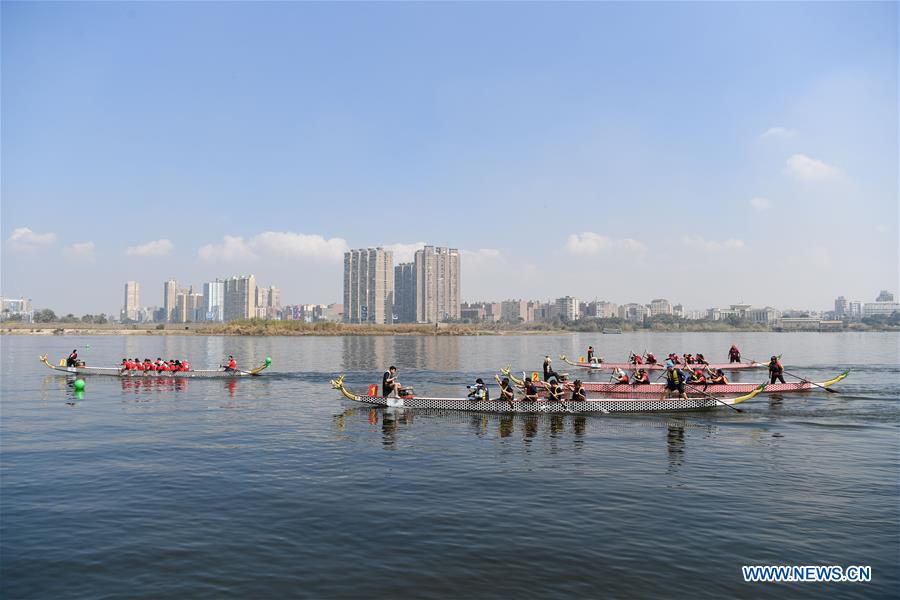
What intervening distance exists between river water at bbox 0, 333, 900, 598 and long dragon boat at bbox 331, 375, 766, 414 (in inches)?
33.3

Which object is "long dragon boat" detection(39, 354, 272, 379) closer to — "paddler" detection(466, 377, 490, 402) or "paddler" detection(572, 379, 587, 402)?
"paddler" detection(466, 377, 490, 402)

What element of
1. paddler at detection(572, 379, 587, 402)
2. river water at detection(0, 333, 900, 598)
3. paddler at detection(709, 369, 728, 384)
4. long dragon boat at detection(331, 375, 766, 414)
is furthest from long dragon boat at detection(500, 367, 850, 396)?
river water at detection(0, 333, 900, 598)

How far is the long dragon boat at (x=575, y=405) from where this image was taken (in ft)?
90.3

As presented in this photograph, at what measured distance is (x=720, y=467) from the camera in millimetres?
17719

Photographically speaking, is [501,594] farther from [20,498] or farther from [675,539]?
[20,498]

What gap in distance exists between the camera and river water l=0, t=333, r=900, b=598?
1030 cm

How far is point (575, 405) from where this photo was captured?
90.2ft

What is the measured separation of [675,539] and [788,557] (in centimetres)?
206

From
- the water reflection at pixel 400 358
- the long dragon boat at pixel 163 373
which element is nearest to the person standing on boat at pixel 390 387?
the long dragon boat at pixel 163 373

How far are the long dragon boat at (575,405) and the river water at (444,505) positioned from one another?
846mm

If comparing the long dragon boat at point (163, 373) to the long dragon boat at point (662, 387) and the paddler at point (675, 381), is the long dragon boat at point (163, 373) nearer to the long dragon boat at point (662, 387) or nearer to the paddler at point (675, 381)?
the long dragon boat at point (662, 387)

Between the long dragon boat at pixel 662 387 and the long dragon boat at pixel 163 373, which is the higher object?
the long dragon boat at pixel 662 387

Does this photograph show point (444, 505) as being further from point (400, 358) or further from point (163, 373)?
point (400, 358)

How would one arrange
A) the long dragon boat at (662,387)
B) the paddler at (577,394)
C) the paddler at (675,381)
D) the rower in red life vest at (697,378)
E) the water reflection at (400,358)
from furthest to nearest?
the water reflection at (400,358), the long dragon boat at (662,387), the rower in red life vest at (697,378), the paddler at (675,381), the paddler at (577,394)
